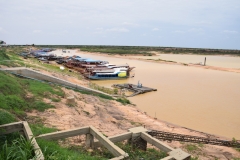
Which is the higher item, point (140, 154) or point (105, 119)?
point (140, 154)

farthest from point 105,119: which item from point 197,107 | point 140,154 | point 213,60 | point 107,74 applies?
point 213,60

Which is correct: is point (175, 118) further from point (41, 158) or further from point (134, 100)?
point (41, 158)

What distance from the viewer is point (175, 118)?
46.5 ft

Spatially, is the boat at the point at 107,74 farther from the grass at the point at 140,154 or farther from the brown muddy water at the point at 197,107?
the grass at the point at 140,154

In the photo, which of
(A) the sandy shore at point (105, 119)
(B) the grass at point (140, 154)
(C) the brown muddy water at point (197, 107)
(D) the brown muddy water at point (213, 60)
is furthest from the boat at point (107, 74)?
(D) the brown muddy water at point (213, 60)

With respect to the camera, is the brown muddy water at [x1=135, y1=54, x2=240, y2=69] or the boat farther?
the brown muddy water at [x1=135, y1=54, x2=240, y2=69]

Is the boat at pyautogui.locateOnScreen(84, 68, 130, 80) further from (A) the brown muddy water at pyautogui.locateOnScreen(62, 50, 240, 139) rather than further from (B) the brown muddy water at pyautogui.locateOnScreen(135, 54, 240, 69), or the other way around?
(B) the brown muddy water at pyautogui.locateOnScreen(135, 54, 240, 69)

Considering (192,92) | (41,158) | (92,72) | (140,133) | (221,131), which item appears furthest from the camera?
(92,72)

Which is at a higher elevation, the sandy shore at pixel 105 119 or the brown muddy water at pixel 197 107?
the sandy shore at pixel 105 119

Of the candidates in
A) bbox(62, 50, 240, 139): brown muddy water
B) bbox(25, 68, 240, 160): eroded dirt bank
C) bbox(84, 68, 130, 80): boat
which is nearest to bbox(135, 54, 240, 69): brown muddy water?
bbox(62, 50, 240, 139): brown muddy water

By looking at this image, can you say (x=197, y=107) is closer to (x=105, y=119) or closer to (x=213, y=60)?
(x=105, y=119)

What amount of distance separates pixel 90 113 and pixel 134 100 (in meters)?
7.46

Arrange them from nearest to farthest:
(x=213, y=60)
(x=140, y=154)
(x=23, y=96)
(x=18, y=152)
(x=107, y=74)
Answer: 1. (x=18, y=152)
2. (x=140, y=154)
3. (x=23, y=96)
4. (x=107, y=74)
5. (x=213, y=60)

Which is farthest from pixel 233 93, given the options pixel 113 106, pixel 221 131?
pixel 113 106
